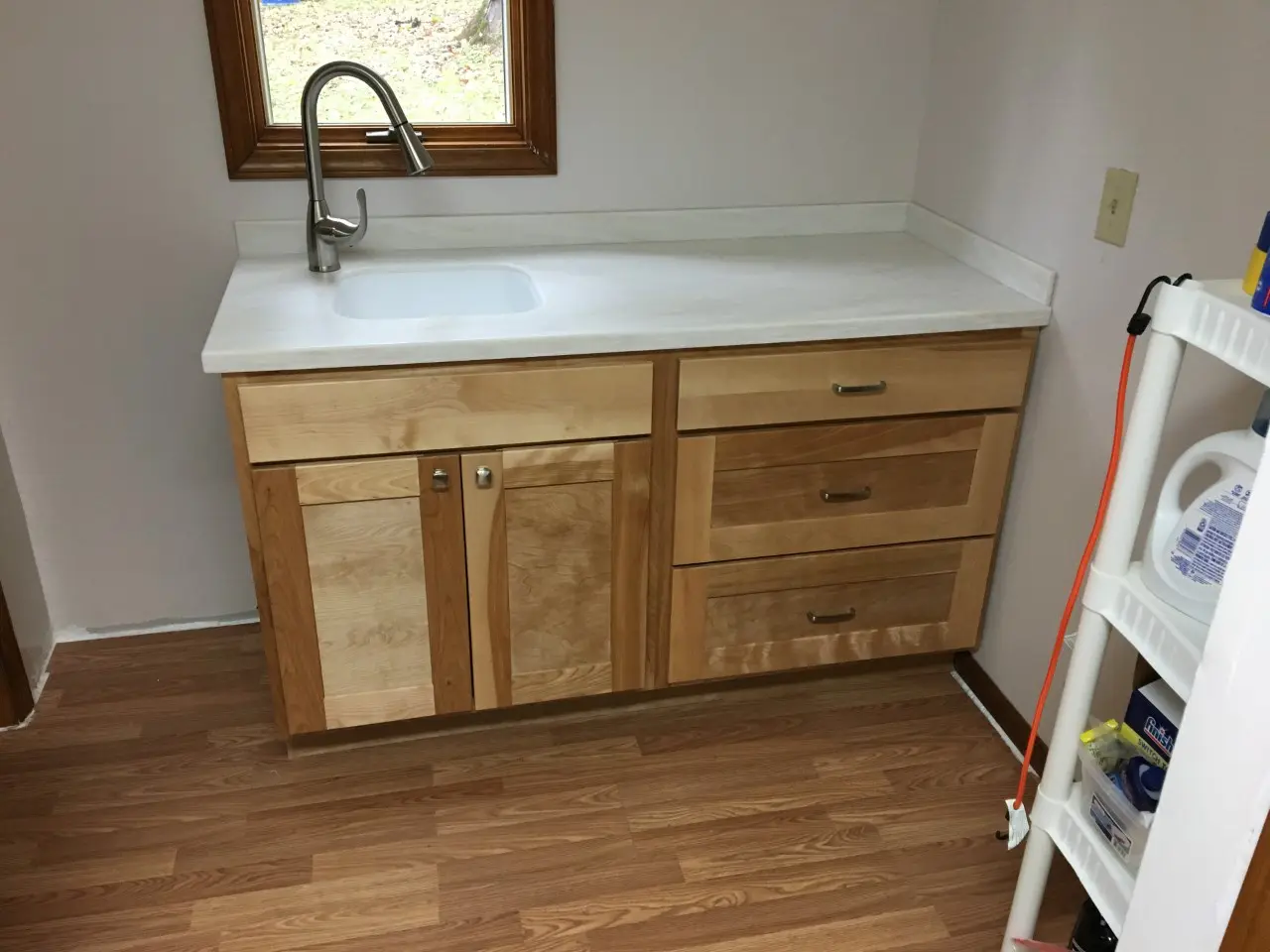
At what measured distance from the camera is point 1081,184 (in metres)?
1.76

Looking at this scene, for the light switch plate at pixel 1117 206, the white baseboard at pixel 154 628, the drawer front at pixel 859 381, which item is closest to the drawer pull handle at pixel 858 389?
the drawer front at pixel 859 381

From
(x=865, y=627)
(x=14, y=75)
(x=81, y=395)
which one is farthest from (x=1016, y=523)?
(x=14, y=75)

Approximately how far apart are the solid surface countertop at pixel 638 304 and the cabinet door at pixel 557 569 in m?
0.21

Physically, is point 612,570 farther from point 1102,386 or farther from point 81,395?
point 81,395

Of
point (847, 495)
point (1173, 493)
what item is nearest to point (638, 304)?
point (847, 495)

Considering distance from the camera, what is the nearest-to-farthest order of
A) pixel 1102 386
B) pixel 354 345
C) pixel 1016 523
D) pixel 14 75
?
pixel 354 345 < pixel 1102 386 < pixel 14 75 < pixel 1016 523

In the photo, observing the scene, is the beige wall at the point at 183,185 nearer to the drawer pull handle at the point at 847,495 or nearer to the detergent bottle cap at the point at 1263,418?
the drawer pull handle at the point at 847,495

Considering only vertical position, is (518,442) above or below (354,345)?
below

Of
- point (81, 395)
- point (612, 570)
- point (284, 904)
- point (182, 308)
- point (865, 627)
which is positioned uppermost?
point (182, 308)

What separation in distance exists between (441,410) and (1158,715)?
3.75 feet

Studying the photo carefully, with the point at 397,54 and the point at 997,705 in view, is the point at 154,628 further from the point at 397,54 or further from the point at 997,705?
the point at 997,705

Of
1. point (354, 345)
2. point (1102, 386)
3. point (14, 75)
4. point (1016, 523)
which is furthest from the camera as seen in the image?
point (1016, 523)

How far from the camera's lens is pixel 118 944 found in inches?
64.4

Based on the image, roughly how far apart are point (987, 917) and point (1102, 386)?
2.99 ft
